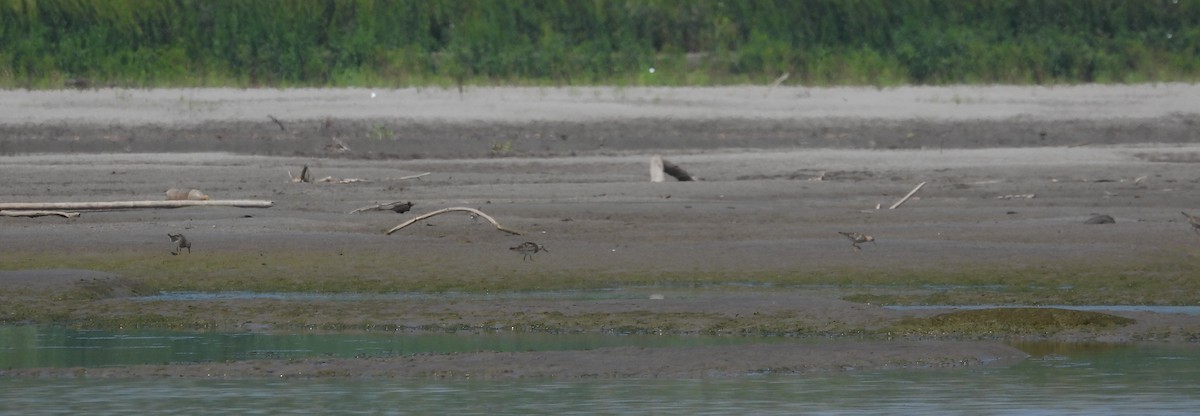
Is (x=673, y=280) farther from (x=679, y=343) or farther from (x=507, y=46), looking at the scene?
(x=507, y=46)

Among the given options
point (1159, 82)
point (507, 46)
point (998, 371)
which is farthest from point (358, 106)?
point (998, 371)

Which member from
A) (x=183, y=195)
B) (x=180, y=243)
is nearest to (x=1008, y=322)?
(x=180, y=243)

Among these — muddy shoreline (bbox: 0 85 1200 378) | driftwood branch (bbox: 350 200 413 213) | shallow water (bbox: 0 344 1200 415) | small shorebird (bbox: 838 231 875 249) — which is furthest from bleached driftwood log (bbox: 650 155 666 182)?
shallow water (bbox: 0 344 1200 415)

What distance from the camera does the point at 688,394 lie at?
7.44m

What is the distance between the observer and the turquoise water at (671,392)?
710 cm

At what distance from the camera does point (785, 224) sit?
13.9 meters

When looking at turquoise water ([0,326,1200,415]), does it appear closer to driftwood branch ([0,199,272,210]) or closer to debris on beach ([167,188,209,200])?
driftwood branch ([0,199,272,210])

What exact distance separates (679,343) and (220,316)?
2.34 meters

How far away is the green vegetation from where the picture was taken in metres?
24.4

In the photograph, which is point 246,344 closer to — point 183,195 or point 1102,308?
point 1102,308

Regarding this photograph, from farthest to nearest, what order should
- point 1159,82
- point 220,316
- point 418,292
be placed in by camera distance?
point 1159,82, point 418,292, point 220,316

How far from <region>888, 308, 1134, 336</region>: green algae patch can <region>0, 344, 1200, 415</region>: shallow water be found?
2.94 feet

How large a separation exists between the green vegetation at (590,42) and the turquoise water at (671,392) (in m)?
15.9

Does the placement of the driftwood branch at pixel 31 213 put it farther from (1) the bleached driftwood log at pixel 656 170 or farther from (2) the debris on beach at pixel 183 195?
(1) the bleached driftwood log at pixel 656 170
